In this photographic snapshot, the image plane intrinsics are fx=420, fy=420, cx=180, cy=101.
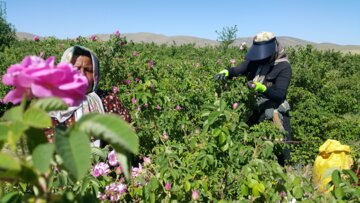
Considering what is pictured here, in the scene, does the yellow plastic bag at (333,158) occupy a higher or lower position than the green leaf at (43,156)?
lower

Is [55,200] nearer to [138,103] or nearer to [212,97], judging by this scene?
[138,103]

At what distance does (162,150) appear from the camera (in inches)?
76.0

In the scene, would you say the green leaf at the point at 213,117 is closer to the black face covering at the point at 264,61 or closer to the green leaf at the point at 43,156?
the green leaf at the point at 43,156

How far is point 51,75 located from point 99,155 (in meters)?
1.09

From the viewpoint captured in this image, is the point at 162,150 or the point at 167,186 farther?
the point at 162,150

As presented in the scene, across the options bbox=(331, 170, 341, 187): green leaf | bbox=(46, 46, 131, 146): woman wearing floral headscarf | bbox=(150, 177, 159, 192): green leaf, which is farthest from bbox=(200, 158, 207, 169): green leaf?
bbox=(46, 46, 131, 146): woman wearing floral headscarf

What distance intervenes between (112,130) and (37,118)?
0.33ft

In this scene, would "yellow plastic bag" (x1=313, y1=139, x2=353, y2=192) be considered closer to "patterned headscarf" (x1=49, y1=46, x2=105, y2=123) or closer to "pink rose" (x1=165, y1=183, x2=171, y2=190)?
"patterned headscarf" (x1=49, y1=46, x2=105, y2=123)

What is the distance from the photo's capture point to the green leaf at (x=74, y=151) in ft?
1.66

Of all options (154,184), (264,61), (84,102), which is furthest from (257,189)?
(264,61)

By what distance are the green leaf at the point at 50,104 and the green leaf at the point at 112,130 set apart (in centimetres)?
3

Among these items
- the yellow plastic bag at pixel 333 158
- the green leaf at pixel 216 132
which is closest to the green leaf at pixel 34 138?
the green leaf at pixel 216 132

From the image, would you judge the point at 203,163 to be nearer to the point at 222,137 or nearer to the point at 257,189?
the point at 222,137

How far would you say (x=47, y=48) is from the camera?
665cm
